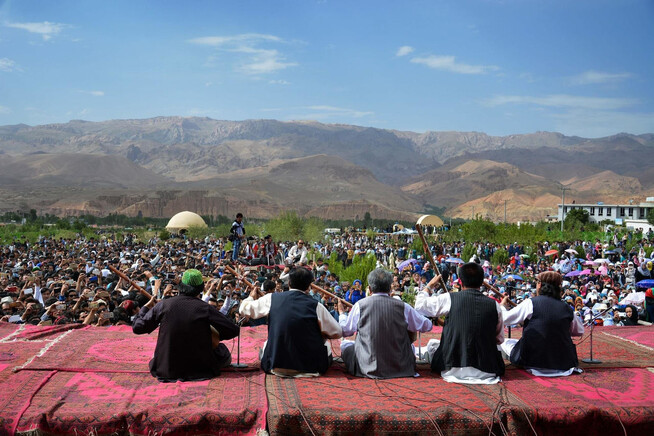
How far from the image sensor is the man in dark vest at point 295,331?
6.08 meters

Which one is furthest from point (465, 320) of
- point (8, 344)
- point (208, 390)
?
point (8, 344)

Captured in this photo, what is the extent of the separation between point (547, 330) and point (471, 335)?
89cm

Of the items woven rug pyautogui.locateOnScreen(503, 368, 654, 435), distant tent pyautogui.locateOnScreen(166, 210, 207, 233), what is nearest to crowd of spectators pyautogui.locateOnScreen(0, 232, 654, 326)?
woven rug pyautogui.locateOnScreen(503, 368, 654, 435)

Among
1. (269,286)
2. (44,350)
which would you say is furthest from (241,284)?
(44,350)

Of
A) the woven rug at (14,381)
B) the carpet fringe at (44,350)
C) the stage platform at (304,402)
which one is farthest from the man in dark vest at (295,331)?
the carpet fringe at (44,350)

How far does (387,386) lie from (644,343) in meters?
3.89

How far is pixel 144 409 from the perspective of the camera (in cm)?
515

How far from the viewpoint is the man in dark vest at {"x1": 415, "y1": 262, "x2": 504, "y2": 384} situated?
5977 millimetres

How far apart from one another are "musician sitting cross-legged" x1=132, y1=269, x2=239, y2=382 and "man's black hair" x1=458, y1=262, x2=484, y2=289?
243 centimetres

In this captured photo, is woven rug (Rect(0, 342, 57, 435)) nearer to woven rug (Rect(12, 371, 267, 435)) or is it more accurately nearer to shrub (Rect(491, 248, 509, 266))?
woven rug (Rect(12, 371, 267, 435))

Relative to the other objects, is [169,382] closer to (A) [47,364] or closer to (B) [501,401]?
(A) [47,364]

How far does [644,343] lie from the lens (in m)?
7.66

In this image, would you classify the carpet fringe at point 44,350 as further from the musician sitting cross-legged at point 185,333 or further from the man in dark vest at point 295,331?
the man in dark vest at point 295,331

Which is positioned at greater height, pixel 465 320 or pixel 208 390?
pixel 465 320
